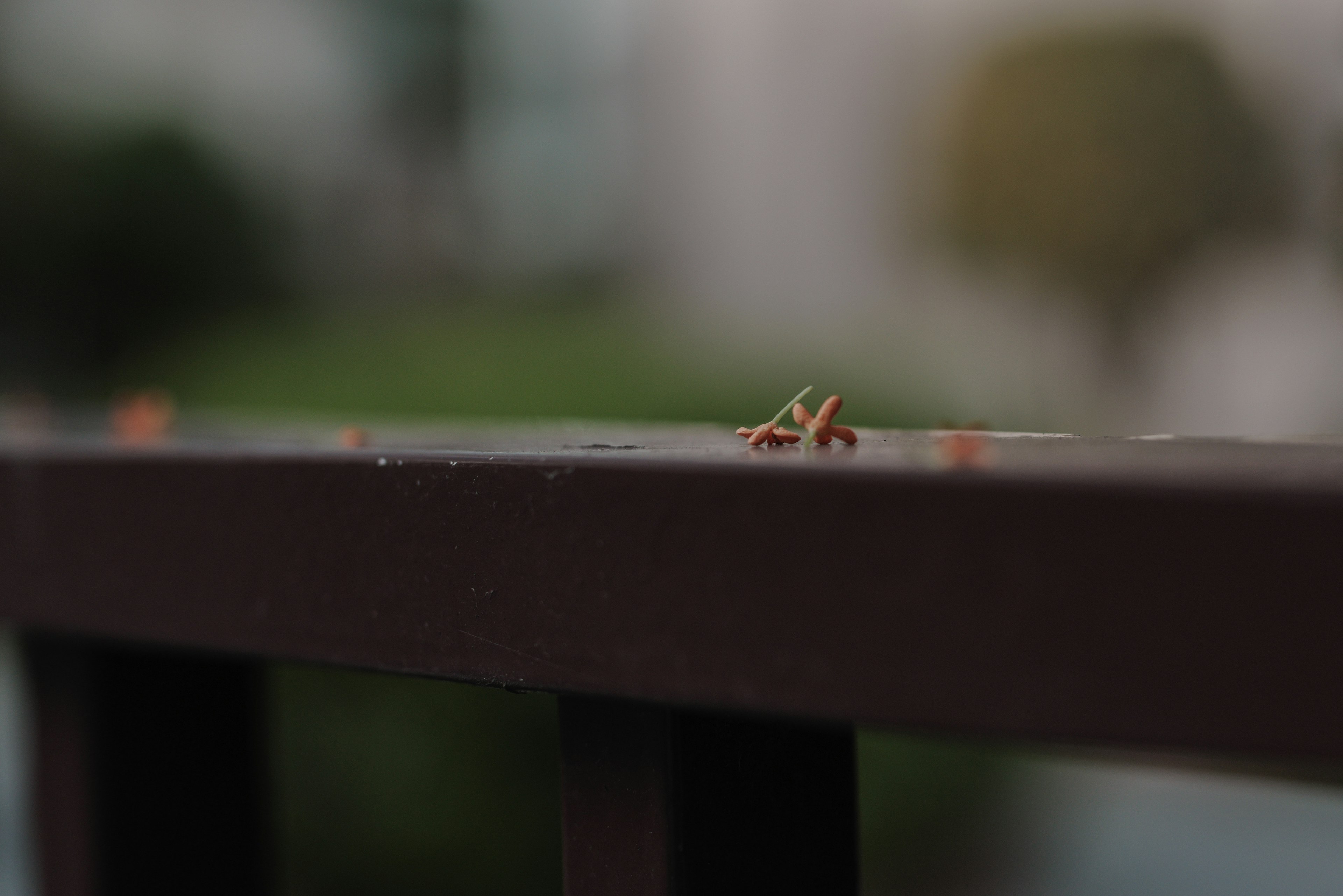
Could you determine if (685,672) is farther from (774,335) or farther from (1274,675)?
(774,335)

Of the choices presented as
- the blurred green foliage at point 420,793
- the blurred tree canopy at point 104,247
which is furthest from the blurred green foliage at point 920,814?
the blurred tree canopy at point 104,247

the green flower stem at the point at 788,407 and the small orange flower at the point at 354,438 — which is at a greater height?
the green flower stem at the point at 788,407

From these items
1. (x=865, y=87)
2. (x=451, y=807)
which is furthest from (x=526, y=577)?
(x=865, y=87)

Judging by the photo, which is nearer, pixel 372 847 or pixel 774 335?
pixel 372 847

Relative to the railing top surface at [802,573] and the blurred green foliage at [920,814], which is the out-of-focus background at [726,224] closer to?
A: the blurred green foliage at [920,814]

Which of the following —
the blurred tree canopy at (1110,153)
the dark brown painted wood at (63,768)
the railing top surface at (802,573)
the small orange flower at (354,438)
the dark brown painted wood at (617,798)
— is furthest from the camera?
the blurred tree canopy at (1110,153)

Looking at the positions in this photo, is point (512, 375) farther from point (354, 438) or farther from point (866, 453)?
point (866, 453)

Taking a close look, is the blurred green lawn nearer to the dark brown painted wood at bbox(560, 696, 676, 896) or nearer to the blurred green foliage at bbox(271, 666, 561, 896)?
the blurred green foliage at bbox(271, 666, 561, 896)
